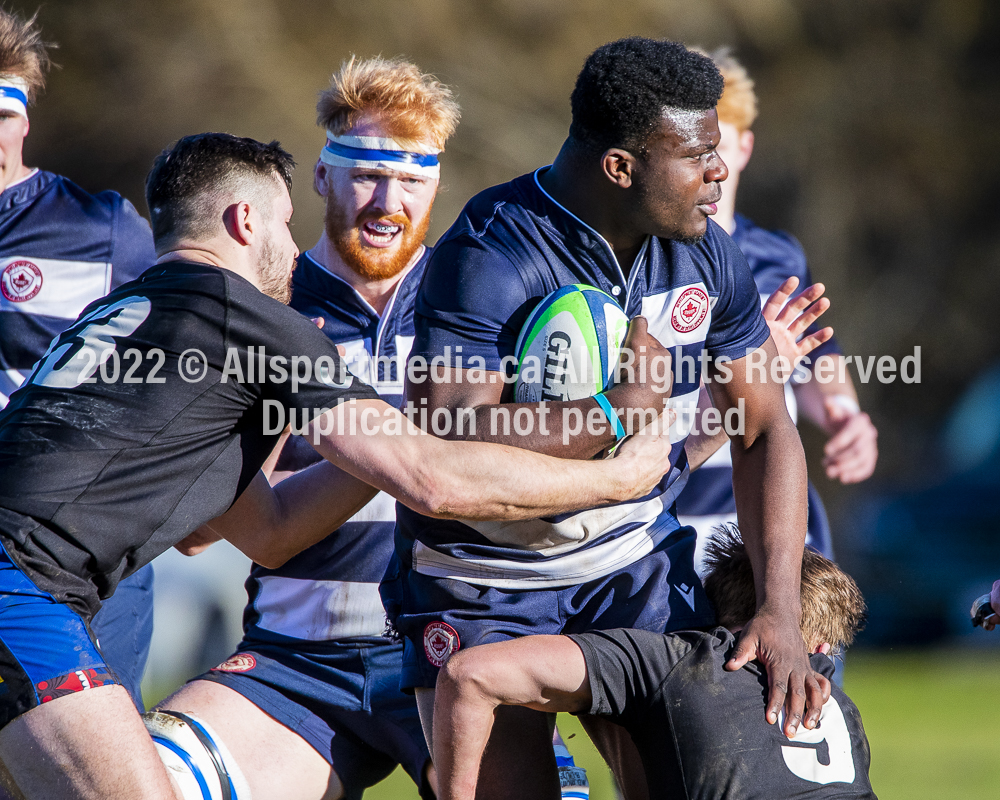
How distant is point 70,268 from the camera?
4734 mm

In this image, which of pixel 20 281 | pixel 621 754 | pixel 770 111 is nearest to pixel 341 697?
pixel 621 754

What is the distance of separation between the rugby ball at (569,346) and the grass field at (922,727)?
5.58 ft

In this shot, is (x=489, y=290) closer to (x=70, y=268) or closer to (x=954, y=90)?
(x=70, y=268)

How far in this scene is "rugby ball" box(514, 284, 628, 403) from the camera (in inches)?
119

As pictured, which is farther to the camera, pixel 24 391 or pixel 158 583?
pixel 158 583

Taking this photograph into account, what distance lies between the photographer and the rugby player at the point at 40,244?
4598mm

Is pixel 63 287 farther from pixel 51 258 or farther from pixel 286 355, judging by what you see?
pixel 286 355

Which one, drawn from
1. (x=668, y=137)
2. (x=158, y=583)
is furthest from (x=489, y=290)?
(x=158, y=583)

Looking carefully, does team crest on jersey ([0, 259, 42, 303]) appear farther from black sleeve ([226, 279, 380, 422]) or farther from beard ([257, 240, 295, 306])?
black sleeve ([226, 279, 380, 422])

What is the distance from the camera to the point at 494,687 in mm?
2877

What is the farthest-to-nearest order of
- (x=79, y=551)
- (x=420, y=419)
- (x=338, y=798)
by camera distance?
(x=338, y=798) < (x=420, y=419) < (x=79, y=551)

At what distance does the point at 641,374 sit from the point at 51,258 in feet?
8.94

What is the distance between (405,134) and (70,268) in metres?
1.47

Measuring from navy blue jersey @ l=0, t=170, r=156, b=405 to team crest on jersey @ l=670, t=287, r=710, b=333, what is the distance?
247 cm
